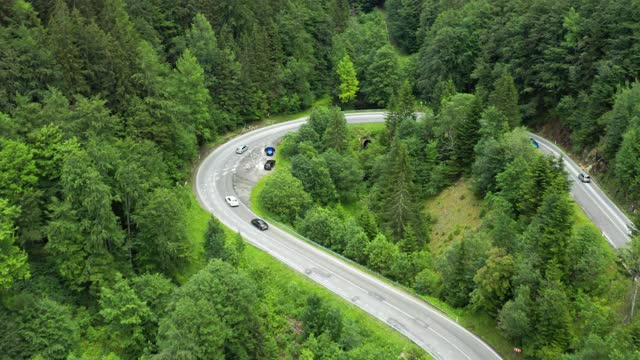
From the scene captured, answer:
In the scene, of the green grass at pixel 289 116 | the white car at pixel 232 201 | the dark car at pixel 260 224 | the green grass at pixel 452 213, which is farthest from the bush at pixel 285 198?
the green grass at pixel 289 116

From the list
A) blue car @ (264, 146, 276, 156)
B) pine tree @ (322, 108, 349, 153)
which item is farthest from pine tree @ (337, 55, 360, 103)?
blue car @ (264, 146, 276, 156)

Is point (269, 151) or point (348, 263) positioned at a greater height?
point (269, 151)

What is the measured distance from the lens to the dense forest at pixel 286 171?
4425 centimetres

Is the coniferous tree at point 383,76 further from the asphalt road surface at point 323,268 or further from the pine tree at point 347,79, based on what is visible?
the asphalt road surface at point 323,268

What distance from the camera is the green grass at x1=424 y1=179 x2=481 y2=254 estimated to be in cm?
6669

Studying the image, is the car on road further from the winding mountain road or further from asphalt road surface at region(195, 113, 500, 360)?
asphalt road surface at region(195, 113, 500, 360)

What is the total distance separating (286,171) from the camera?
71750 millimetres

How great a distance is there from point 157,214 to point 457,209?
3742 cm

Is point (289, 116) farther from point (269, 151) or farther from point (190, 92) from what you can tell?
point (190, 92)

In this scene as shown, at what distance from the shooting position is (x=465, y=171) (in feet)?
243

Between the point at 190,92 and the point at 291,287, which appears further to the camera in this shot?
the point at 190,92

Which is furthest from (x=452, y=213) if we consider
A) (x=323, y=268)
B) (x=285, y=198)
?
(x=323, y=268)

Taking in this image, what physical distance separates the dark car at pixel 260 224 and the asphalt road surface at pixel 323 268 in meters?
0.61

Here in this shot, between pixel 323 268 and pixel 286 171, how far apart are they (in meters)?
18.3
